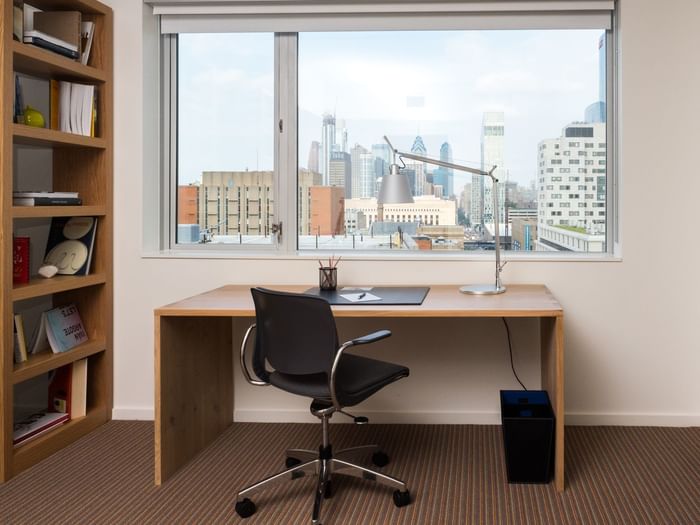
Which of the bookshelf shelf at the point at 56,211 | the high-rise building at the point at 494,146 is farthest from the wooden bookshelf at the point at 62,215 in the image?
the high-rise building at the point at 494,146

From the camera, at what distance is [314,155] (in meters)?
3.66

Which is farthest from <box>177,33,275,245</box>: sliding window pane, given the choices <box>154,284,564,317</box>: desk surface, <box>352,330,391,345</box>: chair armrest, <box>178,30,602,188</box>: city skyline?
<box>352,330,391,345</box>: chair armrest

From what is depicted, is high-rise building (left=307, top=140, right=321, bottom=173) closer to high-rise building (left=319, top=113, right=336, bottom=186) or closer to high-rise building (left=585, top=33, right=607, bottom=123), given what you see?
high-rise building (left=319, top=113, right=336, bottom=186)

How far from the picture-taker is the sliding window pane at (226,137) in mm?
3662

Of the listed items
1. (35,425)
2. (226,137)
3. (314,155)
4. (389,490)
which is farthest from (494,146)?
(35,425)

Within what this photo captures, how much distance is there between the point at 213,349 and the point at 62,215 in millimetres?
938

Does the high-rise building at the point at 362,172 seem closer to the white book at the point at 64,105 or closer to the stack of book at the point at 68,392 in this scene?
the white book at the point at 64,105

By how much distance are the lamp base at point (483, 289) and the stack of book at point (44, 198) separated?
1909 millimetres

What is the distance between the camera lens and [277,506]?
2518 mm

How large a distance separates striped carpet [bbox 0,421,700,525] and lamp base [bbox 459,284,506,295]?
0.72 m

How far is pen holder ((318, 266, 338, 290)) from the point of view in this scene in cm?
320

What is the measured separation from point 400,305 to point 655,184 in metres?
1.54

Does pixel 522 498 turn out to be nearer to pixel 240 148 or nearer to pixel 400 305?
pixel 400 305

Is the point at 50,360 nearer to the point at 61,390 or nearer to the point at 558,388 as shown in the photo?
the point at 61,390
